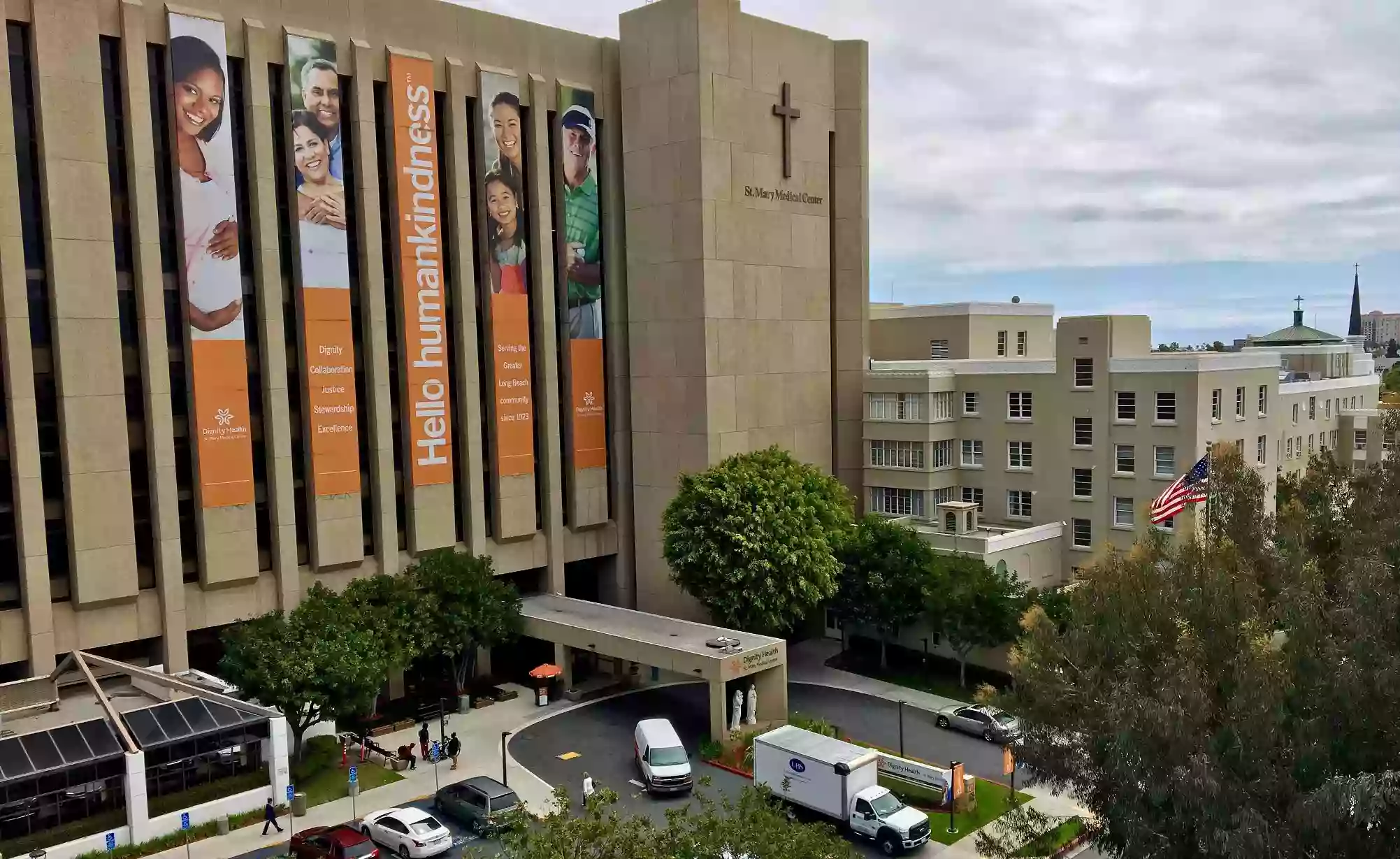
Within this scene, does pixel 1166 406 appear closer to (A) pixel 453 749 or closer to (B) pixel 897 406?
(B) pixel 897 406

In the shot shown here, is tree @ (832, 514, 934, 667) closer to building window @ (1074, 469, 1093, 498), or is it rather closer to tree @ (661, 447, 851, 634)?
tree @ (661, 447, 851, 634)

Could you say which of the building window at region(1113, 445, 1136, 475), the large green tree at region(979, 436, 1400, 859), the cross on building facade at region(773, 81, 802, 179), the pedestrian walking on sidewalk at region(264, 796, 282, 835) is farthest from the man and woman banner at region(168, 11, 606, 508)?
the large green tree at region(979, 436, 1400, 859)

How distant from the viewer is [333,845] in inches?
1296

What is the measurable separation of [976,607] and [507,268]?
2883 centimetres

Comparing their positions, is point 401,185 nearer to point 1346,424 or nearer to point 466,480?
point 466,480

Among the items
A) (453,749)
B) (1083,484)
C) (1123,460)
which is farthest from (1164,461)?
(453,749)

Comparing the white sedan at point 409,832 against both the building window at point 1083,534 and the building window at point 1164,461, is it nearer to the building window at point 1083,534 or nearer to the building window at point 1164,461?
the building window at point 1083,534

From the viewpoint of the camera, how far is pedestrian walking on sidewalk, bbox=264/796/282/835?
1428 inches

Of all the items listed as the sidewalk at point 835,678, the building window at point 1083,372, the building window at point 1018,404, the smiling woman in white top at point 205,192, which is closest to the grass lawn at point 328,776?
the smiling woman in white top at point 205,192

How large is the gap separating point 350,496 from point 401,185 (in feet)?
49.2

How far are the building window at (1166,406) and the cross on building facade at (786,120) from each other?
926 inches

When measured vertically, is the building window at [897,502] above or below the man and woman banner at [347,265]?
below

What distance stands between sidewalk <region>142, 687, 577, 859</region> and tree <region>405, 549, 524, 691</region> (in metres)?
3.05

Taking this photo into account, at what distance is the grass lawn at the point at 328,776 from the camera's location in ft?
131
